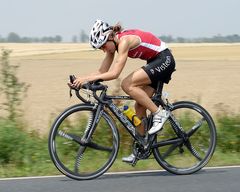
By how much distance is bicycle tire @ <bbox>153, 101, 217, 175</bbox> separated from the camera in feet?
22.9

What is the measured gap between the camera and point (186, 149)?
23.6ft

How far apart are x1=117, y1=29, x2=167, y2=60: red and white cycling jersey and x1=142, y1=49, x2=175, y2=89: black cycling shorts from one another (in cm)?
7

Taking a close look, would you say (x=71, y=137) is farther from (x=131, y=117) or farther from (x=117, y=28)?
(x=117, y=28)

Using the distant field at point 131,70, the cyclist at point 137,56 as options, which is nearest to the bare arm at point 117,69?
the cyclist at point 137,56

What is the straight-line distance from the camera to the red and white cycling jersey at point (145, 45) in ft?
21.5

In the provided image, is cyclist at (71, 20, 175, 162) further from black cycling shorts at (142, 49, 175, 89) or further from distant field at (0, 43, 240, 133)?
distant field at (0, 43, 240, 133)

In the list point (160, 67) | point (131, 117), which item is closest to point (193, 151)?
point (131, 117)

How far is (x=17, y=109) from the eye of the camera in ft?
31.0

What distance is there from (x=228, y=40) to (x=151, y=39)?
161 m

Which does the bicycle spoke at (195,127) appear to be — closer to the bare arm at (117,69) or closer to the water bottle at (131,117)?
the water bottle at (131,117)

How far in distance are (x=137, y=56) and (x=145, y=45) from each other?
0.61 ft

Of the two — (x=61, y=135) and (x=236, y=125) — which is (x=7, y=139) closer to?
(x=61, y=135)

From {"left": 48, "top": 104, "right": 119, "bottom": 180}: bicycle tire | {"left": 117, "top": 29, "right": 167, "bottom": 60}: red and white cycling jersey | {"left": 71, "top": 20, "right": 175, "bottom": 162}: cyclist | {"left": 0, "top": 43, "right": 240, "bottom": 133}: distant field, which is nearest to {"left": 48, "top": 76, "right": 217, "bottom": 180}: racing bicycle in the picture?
{"left": 48, "top": 104, "right": 119, "bottom": 180}: bicycle tire

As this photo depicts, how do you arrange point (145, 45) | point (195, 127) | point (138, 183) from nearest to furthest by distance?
1. point (138, 183)
2. point (145, 45)
3. point (195, 127)
